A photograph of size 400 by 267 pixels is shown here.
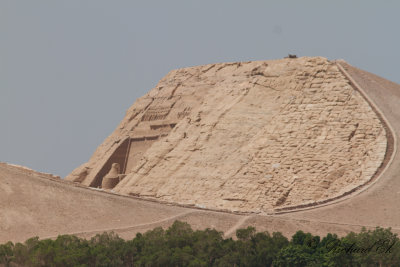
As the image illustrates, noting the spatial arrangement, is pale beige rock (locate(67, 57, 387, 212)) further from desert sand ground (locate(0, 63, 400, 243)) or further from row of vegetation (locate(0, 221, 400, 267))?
row of vegetation (locate(0, 221, 400, 267))

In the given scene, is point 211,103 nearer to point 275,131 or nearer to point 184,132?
point 184,132

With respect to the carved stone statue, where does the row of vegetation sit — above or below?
below

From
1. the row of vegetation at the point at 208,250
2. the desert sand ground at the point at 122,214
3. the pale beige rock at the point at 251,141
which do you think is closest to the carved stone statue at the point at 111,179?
the pale beige rock at the point at 251,141

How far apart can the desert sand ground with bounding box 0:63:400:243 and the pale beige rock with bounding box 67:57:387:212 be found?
→ 183 cm

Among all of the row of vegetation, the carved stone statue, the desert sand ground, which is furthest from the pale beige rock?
the row of vegetation

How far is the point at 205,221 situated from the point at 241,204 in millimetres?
4461

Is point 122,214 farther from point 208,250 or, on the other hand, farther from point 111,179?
point 111,179

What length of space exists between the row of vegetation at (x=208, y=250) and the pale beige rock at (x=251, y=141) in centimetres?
563

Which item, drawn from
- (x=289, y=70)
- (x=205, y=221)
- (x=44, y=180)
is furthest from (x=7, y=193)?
(x=289, y=70)

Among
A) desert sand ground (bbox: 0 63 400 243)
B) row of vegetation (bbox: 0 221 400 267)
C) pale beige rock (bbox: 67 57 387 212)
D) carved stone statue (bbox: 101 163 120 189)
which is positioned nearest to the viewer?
row of vegetation (bbox: 0 221 400 267)

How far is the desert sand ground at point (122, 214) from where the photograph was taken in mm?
28047

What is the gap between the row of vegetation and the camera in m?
24.8

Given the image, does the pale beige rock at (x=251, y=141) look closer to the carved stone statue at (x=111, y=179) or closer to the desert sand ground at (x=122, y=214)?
the carved stone statue at (x=111, y=179)

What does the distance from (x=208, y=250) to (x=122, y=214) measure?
4569 millimetres
